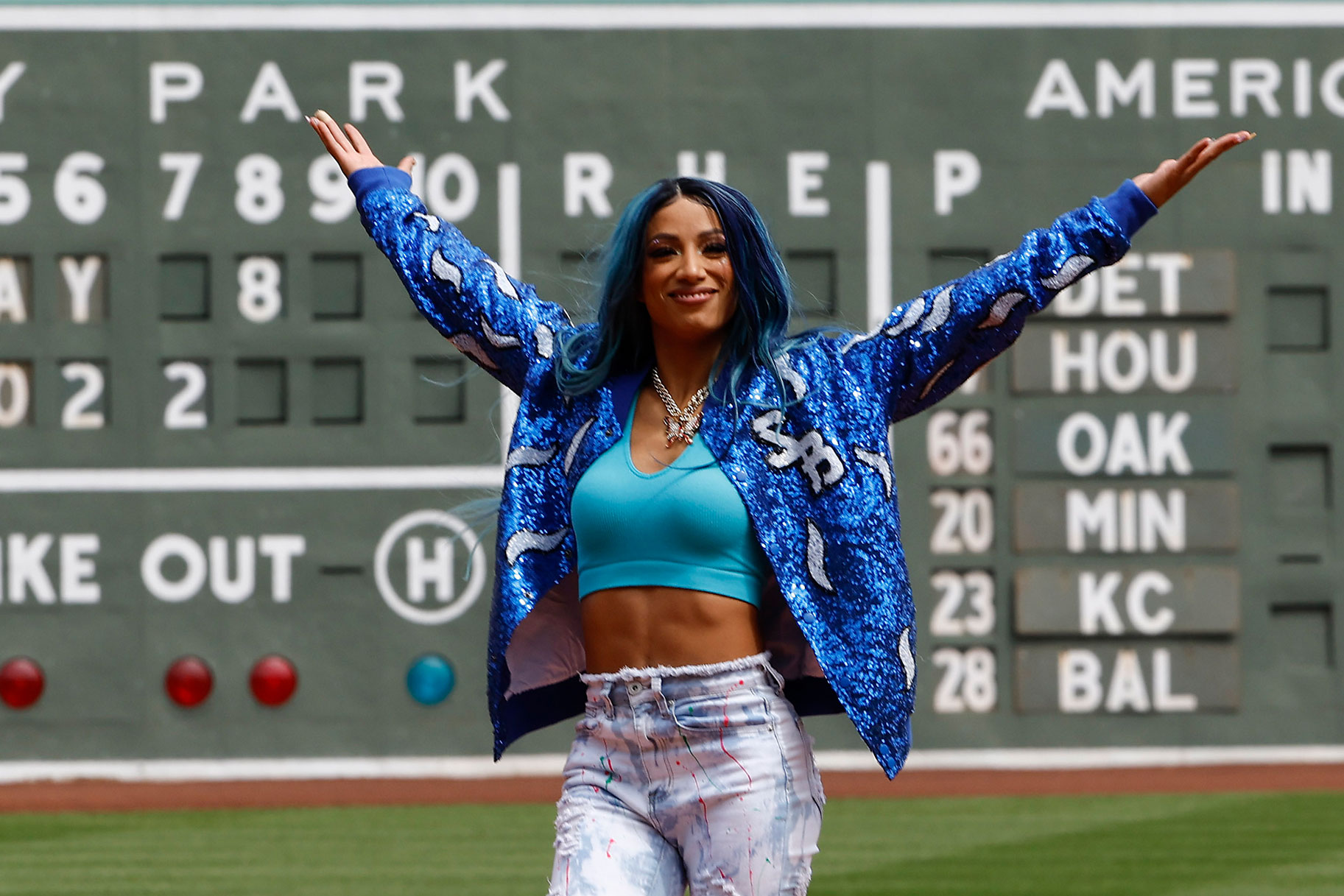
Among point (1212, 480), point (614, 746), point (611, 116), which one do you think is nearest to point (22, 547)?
point (611, 116)

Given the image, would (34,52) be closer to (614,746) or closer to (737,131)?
(737,131)

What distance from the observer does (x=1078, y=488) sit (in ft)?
27.3

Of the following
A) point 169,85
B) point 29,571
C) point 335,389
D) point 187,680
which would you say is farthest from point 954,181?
point 29,571

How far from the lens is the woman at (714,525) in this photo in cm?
248

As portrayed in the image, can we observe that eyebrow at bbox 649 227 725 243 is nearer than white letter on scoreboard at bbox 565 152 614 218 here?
Yes

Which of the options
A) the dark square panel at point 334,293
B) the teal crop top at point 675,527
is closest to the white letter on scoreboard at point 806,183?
the dark square panel at point 334,293

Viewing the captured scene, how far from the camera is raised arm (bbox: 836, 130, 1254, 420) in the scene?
101 inches

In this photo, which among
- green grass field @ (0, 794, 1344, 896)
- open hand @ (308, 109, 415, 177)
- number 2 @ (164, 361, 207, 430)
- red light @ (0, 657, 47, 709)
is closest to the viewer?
open hand @ (308, 109, 415, 177)

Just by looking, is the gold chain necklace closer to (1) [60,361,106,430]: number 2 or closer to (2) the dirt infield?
(2) the dirt infield

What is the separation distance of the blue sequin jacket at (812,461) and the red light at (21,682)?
5971 millimetres

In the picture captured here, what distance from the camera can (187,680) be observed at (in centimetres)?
823

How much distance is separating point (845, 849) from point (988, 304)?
4.60 metres

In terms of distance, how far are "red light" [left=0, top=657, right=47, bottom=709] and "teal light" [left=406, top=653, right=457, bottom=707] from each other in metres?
1.57

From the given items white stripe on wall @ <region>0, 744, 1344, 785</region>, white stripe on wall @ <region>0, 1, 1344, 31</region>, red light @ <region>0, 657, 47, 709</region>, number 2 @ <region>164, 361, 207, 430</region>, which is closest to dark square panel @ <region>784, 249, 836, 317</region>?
white stripe on wall @ <region>0, 1, 1344, 31</region>
